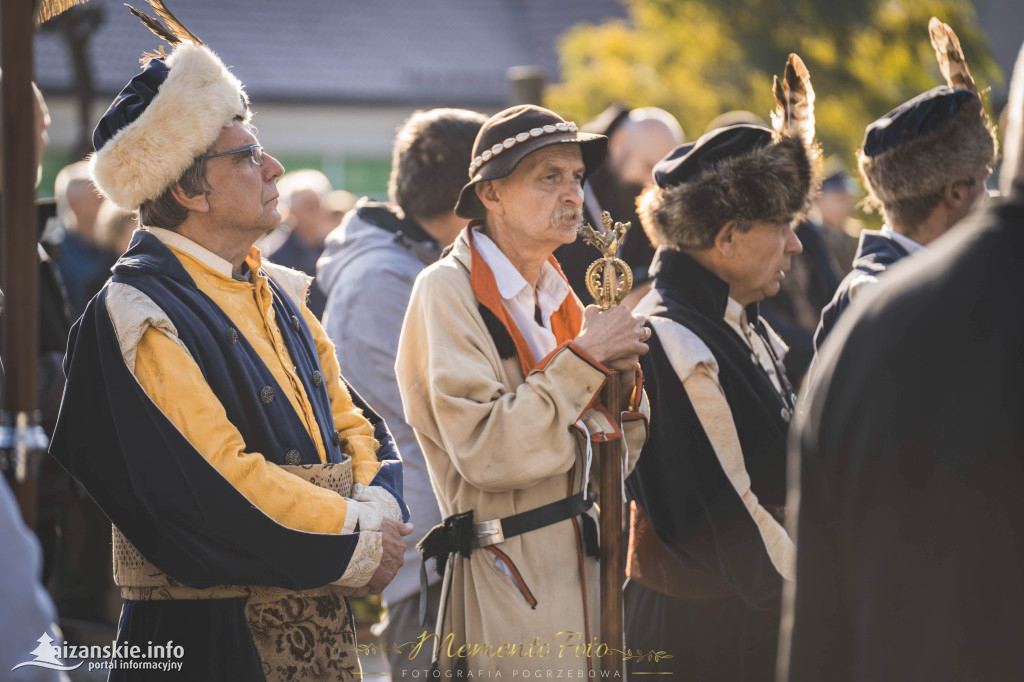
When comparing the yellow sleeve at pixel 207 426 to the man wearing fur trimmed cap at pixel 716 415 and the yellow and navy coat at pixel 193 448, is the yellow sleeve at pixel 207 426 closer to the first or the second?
the yellow and navy coat at pixel 193 448

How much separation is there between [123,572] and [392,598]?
1380 millimetres

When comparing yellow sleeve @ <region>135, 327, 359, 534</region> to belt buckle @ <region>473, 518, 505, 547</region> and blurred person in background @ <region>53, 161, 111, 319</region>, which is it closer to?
belt buckle @ <region>473, 518, 505, 547</region>

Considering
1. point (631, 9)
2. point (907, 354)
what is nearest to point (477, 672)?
point (907, 354)

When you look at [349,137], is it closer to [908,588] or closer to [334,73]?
[334,73]

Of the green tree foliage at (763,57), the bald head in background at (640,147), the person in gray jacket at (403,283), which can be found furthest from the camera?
the green tree foliage at (763,57)

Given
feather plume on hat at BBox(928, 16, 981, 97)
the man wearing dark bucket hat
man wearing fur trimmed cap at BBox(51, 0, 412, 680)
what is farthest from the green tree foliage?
man wearing fur trimmed cap at BBox(51, 0, 412, 680)

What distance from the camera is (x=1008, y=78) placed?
23.1 meters

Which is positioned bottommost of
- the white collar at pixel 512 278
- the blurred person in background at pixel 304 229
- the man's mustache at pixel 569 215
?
the white collar at pixel 512 278

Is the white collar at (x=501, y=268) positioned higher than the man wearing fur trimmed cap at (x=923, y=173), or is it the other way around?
the man wearing fur trimmed cap at (x=923, y=173)

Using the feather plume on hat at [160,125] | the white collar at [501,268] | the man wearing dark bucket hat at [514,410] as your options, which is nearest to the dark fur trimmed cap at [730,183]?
the man wearing dark bucket hat at [514,410]

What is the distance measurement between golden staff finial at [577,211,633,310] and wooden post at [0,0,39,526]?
1.43m

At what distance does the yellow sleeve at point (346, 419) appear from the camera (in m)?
2.96

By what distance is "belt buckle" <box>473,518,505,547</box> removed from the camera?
109 inches

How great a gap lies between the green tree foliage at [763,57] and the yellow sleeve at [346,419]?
908cm
